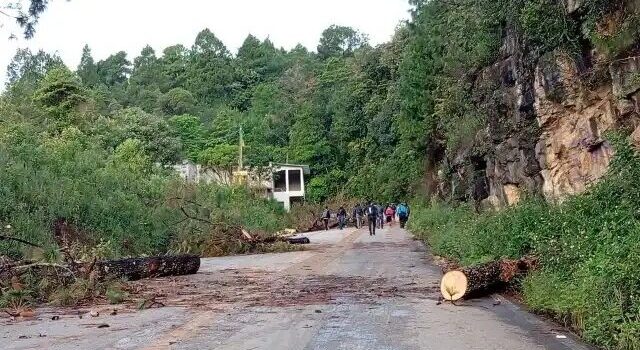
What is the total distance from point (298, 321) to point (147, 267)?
7978 mm

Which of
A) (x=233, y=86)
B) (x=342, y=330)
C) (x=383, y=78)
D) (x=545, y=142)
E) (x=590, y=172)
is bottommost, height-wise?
(x=342, y=330)

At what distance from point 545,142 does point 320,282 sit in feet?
32.3

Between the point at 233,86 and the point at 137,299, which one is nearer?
the point at 137,299

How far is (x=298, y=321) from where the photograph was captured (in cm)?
964

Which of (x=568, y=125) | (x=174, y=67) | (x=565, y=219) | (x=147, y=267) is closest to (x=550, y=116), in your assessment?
(x=568, y=125)

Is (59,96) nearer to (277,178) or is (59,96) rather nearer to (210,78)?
(277,178)

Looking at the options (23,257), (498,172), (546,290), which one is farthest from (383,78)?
(546,290)

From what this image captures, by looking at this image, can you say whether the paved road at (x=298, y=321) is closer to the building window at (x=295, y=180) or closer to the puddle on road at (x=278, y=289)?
the puddle on road at (x=278, y=289)

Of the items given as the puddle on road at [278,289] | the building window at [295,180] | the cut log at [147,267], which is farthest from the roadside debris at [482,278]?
the building window at [295,180]

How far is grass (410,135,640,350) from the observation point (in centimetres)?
768

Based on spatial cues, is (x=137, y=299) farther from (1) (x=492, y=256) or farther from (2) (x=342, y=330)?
(1) (x=492, y=256)

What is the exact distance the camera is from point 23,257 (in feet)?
53.6

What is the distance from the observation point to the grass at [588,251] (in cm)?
768

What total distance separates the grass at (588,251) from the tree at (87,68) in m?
97.4
